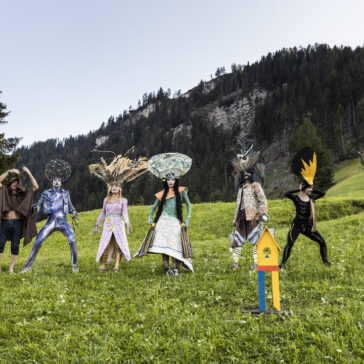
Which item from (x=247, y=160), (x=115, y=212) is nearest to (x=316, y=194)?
(x=247, y=160)

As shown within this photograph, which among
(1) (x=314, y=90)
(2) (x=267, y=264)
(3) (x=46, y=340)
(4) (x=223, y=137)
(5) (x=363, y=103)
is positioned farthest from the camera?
(4) (x=223, y=137)

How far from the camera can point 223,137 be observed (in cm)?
11138

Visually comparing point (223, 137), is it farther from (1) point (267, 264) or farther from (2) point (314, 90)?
(1) point (267, 264)

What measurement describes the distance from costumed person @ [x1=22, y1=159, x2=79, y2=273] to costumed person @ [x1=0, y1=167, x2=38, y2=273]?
1.06 feet

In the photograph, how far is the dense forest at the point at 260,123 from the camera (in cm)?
7000

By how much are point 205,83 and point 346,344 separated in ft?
652

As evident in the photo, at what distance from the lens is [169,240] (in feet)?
25.8

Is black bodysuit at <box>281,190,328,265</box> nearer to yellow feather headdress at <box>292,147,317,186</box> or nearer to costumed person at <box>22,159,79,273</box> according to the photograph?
yellow feather headdress at <box>292,147,317,186</box>

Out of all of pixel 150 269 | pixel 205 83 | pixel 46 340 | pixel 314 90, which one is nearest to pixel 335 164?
pixel 314 90

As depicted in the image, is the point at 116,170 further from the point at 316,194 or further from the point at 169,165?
the point at 316,194

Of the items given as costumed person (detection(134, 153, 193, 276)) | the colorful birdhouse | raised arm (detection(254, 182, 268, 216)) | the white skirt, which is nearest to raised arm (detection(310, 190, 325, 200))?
raised arm (detection(254, 182, 268, 216))

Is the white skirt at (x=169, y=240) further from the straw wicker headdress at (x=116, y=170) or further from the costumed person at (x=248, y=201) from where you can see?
the straw wicker headdress at (x=116, y=170)

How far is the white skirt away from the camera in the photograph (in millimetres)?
7668

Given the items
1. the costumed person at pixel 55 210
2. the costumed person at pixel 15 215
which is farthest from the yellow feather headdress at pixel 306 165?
the costumed person at pixel 15 215
